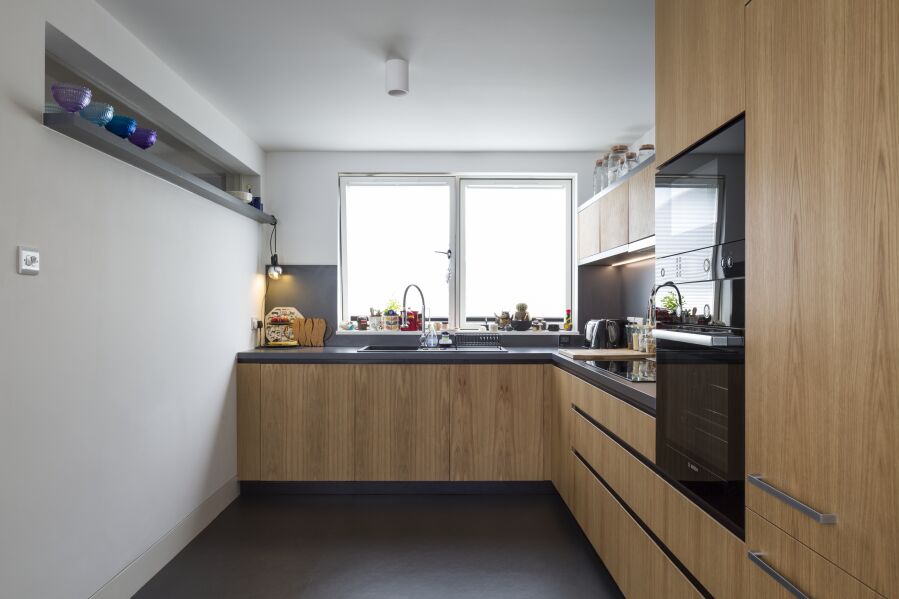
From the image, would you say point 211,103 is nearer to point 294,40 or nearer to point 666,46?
point 294,40

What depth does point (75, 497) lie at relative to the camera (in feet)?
7.04

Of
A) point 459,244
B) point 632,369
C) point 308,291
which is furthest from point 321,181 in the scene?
point 632,369

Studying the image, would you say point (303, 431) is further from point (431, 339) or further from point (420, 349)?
point (431, 339)

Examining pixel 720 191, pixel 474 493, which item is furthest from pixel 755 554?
pixel 474 493

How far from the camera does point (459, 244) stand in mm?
4676

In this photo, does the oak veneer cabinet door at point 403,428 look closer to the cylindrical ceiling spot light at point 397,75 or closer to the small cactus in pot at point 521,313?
the small cactus in pot at point 521,313

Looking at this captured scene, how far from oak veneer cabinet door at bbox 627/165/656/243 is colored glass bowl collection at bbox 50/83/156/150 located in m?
2.33

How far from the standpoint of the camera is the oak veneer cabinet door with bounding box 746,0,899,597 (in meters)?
0.91

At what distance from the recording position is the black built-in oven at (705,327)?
54.8 inches

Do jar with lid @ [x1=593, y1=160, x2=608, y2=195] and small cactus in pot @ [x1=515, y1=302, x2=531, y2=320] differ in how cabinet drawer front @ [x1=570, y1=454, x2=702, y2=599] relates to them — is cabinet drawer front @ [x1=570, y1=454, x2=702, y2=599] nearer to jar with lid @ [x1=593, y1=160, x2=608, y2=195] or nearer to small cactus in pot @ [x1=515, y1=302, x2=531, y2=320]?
small cactus in pot @ [x1=515, y1=302, x2=531, y2=320]

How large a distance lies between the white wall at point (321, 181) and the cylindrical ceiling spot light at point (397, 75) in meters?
1.72

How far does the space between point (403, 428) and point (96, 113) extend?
99.3 inches

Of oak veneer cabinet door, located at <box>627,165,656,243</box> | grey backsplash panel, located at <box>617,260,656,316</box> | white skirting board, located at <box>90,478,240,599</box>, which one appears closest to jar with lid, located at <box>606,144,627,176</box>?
oak veneer cabinet door, located at <box>627,165,656,243</box>

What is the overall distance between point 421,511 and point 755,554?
257 centimetres
